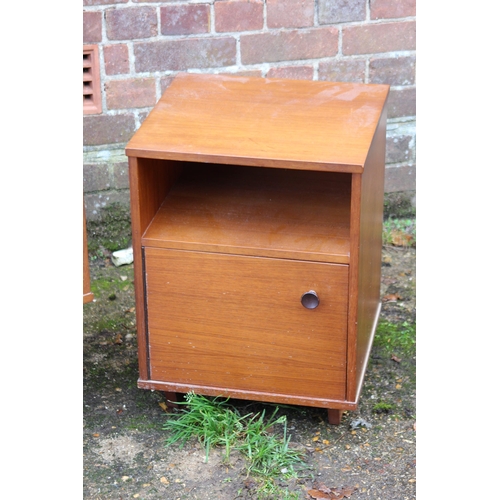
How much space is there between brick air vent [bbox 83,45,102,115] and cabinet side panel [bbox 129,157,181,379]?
0.79 metres

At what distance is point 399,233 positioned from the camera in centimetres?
320

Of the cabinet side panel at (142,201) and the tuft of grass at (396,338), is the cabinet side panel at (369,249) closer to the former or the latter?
the tuft of grass at (396,338)

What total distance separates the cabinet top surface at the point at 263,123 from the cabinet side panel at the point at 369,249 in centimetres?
7

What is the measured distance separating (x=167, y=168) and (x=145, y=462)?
2.41 ft

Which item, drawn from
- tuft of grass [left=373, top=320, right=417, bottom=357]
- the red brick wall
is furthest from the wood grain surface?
the red brick wall

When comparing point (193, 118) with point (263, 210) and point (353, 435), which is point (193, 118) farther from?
point (353, 435)

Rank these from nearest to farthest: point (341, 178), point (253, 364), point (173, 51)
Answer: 1. point (253, 364)
2. point (341, 178)
3. point (173, 51)

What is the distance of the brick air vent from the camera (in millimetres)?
2789

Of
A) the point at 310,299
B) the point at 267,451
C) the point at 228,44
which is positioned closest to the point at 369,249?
the point at 310,299

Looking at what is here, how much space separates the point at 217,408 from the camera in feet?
7.04

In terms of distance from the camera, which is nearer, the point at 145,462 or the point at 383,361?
the point at 145,462

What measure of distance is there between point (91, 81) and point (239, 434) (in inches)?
53.2

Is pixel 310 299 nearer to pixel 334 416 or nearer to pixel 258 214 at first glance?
pixel 258 214

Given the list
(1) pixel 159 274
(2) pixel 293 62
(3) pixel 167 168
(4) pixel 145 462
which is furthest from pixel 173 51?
(4) pixel 145 462
